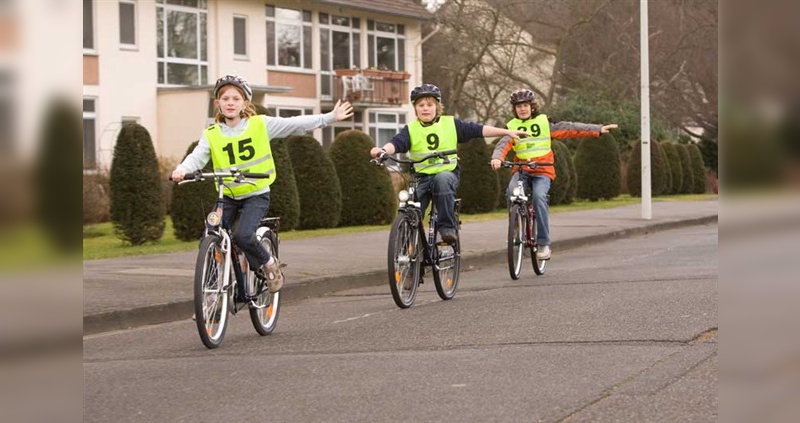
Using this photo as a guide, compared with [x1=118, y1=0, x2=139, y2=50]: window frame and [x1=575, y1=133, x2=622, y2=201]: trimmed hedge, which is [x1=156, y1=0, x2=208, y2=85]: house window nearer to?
[x1=118, y1=0, x2=139, y2=50]: window frame

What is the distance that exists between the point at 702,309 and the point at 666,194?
3356 cm

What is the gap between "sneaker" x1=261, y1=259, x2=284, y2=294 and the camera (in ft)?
28.1

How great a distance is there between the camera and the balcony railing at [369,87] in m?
43.3

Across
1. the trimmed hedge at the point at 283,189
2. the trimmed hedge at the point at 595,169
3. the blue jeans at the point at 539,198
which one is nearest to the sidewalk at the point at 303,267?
the trimmed hedge at the point at 283,189

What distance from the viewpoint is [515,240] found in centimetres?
1290

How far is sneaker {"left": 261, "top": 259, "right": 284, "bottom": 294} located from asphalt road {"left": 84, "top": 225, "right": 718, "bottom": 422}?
0.39 metres

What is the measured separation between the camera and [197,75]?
37.5 m

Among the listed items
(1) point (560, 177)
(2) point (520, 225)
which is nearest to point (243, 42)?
(1) point (560, 177)

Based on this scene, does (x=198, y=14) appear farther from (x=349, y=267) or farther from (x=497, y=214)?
(x=349, y=267)

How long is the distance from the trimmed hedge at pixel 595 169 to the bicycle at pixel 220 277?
28.3m

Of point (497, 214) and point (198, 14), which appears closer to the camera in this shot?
point (497, 214)
